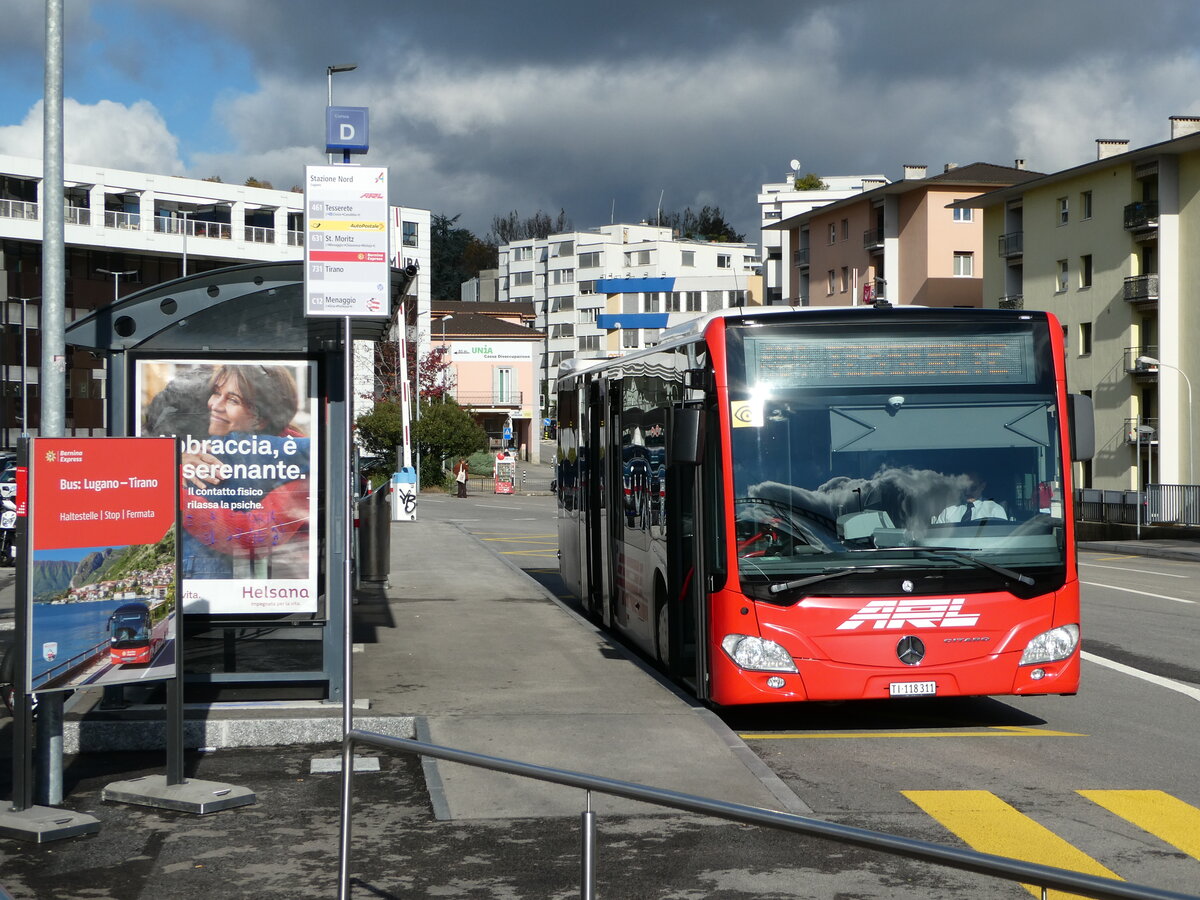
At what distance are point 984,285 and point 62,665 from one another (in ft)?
207

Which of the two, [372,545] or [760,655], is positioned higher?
[372,545]

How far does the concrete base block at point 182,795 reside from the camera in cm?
705

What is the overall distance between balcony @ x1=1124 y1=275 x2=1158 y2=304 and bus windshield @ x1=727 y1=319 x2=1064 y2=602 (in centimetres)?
4648

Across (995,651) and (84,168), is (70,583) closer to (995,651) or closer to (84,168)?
(995,651)

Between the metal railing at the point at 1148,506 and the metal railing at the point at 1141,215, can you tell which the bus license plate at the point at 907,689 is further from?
the metal railing at the point at 1141,215

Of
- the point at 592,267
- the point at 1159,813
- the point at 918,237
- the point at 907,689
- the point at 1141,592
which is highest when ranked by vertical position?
the point at 592,267

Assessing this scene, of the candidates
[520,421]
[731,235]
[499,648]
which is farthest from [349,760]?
[731,235]

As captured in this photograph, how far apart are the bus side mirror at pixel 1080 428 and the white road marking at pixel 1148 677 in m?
2.90

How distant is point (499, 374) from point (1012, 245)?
56220 mm

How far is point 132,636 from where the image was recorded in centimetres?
725

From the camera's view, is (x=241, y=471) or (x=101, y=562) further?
(x=241, y=471)

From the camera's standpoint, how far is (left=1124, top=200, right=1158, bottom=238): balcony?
5259 centimetres

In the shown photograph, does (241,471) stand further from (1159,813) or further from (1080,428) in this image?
(1159,813)

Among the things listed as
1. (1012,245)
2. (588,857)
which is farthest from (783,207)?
(588,857)
